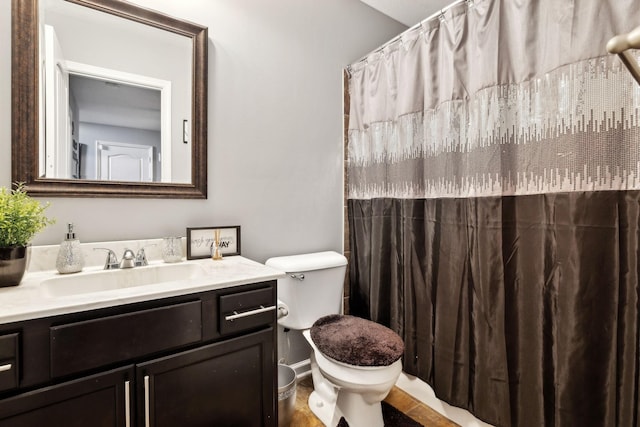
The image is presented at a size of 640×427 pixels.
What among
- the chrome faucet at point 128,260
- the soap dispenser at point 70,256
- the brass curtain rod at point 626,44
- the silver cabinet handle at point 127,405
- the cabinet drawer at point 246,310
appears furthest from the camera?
the chrome faucet at point 128,260

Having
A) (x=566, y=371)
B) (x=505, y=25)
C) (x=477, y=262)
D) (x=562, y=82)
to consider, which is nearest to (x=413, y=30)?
(x=505, y=25)

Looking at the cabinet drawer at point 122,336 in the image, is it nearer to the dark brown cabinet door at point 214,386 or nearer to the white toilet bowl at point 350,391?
the dark brown cabinet door at point 214,386

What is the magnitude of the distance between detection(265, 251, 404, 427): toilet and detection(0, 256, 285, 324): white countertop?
0.40m

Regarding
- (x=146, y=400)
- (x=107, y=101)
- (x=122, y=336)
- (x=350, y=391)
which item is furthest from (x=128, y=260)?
(x=350, y=391)

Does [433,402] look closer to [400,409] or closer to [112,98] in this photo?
[400,409]

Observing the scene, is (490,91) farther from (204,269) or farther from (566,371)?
(204,269)

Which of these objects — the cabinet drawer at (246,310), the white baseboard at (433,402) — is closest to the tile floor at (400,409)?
the white baseboard at (433,402)

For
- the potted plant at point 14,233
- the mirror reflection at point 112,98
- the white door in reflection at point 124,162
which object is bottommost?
the potted plant at point 14,233

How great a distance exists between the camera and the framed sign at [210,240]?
1.43 metres

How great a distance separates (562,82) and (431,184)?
0.64m

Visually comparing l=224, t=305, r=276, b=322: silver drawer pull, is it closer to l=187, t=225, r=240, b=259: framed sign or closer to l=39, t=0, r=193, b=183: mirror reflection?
l=187, t=225, r=240, b=259: framed sign

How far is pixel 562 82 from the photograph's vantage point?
1.05 metres

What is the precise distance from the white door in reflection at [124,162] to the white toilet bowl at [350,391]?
114 centimetres

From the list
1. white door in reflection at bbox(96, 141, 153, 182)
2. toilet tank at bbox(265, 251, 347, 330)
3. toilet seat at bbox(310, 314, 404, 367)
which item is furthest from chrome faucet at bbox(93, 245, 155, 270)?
toilet seat at bbox(310, 314, 404, 367)
